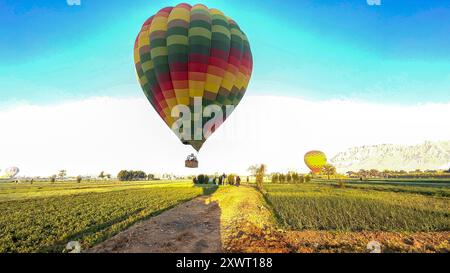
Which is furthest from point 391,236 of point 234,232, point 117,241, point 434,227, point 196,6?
point 196,6

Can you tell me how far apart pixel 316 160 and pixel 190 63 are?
80.2m

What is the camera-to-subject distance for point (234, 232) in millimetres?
11133

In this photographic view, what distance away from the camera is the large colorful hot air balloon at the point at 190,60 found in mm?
15664

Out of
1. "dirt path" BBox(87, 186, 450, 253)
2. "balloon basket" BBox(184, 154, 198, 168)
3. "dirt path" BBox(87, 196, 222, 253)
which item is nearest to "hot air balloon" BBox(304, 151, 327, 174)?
"balloon basket" BBox(184, 154, 198, 168)

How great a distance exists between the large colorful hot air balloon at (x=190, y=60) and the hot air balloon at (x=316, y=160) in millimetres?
76744

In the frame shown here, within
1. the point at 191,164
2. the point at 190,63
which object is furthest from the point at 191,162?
the point at 190,63

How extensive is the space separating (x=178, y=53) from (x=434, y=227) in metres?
17.3

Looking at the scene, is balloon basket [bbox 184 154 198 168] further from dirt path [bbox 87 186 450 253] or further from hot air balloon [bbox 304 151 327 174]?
hot air balloon [bbox 304 151 327 174]

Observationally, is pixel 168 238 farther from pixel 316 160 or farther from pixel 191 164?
pixel 316 160

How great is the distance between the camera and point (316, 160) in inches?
3388

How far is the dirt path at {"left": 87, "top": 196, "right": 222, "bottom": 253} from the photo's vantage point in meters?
9.05

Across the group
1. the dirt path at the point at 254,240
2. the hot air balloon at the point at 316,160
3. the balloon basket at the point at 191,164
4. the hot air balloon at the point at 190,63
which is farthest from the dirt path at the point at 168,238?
the hot air balloon at the point at 316,160
